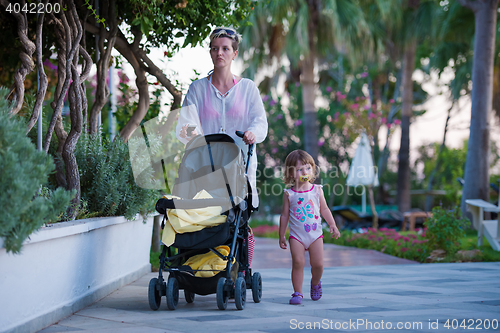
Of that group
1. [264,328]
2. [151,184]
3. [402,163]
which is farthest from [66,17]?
[402,163]

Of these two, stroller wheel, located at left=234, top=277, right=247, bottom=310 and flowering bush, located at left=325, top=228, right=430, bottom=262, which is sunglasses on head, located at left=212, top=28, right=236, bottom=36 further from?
flowering bush, located at left=325, top=228, right=430, bottom=262

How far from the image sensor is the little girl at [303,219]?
154 inches

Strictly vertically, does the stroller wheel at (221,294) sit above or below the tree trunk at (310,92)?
below

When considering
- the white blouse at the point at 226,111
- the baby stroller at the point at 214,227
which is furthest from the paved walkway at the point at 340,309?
the white blouse at the point at 226,111

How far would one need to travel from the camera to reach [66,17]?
4621mm

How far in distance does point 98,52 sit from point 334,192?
16.3 metres

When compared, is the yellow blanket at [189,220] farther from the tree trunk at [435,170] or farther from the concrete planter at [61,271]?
the tree trunk at [435,170]

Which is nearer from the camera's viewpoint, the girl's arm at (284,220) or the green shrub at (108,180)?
the girl's arm at (284,220)

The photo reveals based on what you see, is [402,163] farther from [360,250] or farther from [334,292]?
[334,292]

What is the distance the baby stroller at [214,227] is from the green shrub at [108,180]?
1028 mm

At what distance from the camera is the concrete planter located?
108 inches

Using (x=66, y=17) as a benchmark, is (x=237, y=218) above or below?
below

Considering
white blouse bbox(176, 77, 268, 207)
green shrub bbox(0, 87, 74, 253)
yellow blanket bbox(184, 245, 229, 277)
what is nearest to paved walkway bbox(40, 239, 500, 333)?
yellow blanket bbox(184, 245, 229, 277)

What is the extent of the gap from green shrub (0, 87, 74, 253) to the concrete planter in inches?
8.5
